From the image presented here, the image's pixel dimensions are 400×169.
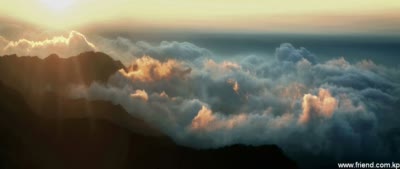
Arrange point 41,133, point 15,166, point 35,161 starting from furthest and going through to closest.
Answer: point 41,133
point 35,161
point 15,166

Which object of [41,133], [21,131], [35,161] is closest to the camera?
[35,161]

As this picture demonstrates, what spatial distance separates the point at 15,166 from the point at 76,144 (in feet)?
122

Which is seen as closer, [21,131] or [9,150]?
[9,150]

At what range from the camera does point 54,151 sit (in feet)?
599

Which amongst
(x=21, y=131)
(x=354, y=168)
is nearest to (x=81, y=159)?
(x=21, y=131)

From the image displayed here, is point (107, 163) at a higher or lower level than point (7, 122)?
lower

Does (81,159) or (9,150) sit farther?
(81,159)

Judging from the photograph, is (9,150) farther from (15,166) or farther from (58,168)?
(58,168)

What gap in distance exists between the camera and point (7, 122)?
586ft

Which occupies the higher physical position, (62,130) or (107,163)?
(62,130)

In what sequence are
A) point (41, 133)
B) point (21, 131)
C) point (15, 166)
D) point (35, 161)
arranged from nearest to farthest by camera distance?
point (15, 166), point (35, 161), point (21, 131), point (41, 133)

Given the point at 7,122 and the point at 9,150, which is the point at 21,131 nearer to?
the point at 7,122

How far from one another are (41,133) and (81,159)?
19308mm

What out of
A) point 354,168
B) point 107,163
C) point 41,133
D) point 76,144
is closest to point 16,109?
point 41,133
